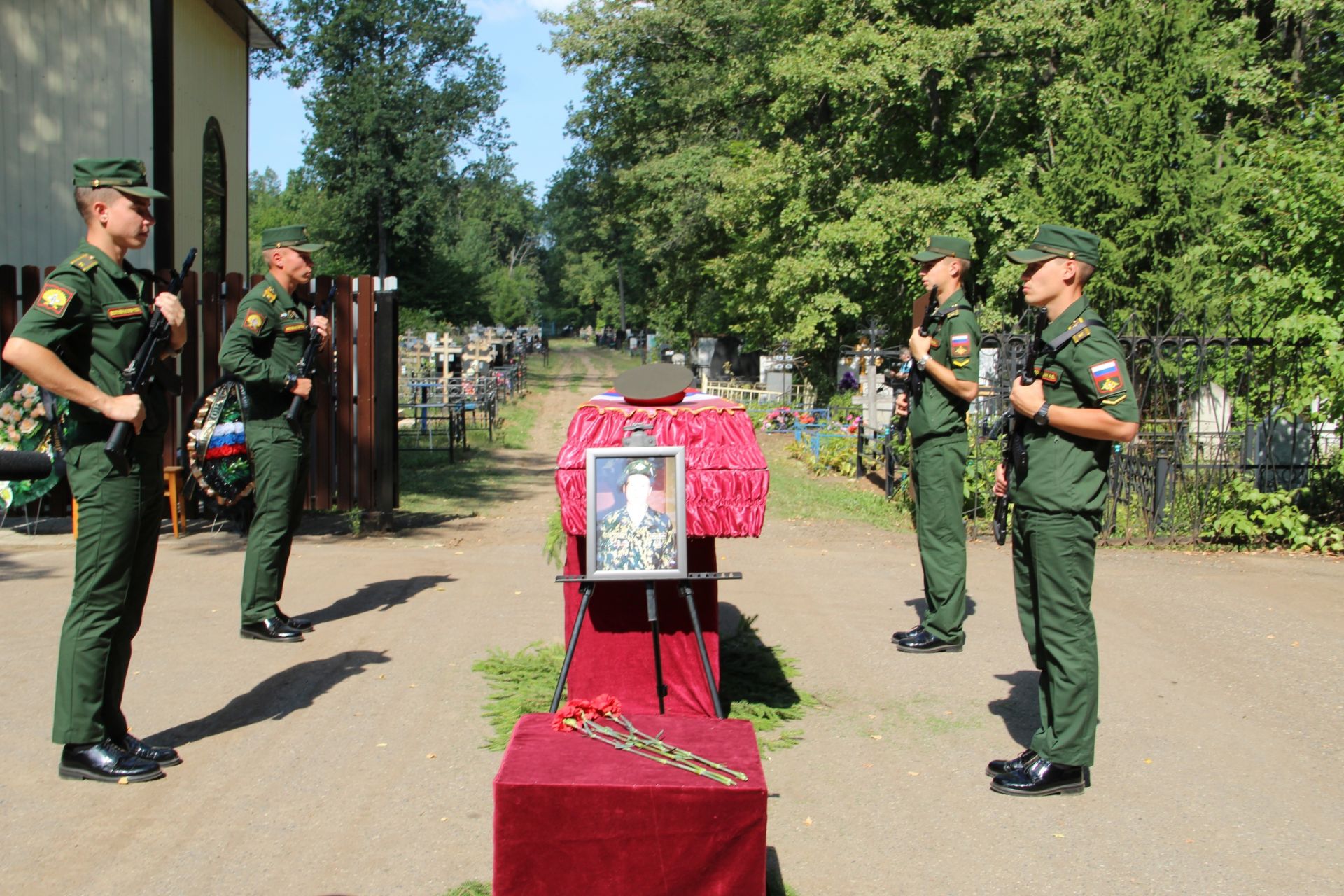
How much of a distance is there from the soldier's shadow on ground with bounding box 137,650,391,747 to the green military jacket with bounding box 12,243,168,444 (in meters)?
1.49

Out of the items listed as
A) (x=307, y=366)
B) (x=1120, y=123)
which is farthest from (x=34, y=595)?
(x=1120, y=123)

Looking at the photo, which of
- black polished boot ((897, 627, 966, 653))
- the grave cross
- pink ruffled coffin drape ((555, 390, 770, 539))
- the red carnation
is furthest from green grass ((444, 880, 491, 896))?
the grave cross

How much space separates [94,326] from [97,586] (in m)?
1.07

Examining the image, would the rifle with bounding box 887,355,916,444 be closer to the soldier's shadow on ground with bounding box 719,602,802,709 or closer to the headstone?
the soldier's shadow on ground with bounding box 719,602,802,709

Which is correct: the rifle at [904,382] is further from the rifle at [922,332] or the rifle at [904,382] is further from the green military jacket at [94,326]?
the green military jacket at [94,326]

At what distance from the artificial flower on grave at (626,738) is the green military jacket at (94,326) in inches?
90.0

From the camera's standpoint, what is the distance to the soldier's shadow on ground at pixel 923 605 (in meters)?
8.00

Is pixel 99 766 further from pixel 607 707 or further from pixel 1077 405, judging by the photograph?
pixel 1077 405

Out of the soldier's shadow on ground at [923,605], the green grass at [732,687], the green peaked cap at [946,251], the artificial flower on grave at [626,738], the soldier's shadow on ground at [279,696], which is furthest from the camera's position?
the soldier's shadow on ground at [923,605]

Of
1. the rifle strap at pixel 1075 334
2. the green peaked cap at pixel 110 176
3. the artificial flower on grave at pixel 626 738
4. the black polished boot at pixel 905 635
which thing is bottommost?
the black polished boot at pixel 905 635

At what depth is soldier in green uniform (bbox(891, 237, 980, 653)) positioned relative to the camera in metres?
6.85

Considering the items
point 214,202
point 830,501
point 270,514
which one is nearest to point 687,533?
point 270,514

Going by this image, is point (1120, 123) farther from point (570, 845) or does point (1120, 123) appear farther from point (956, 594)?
point (570, 845)

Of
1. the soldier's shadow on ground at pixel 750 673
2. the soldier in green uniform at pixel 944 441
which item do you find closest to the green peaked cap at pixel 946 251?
the soldier in green uniform at pixel 944 441
